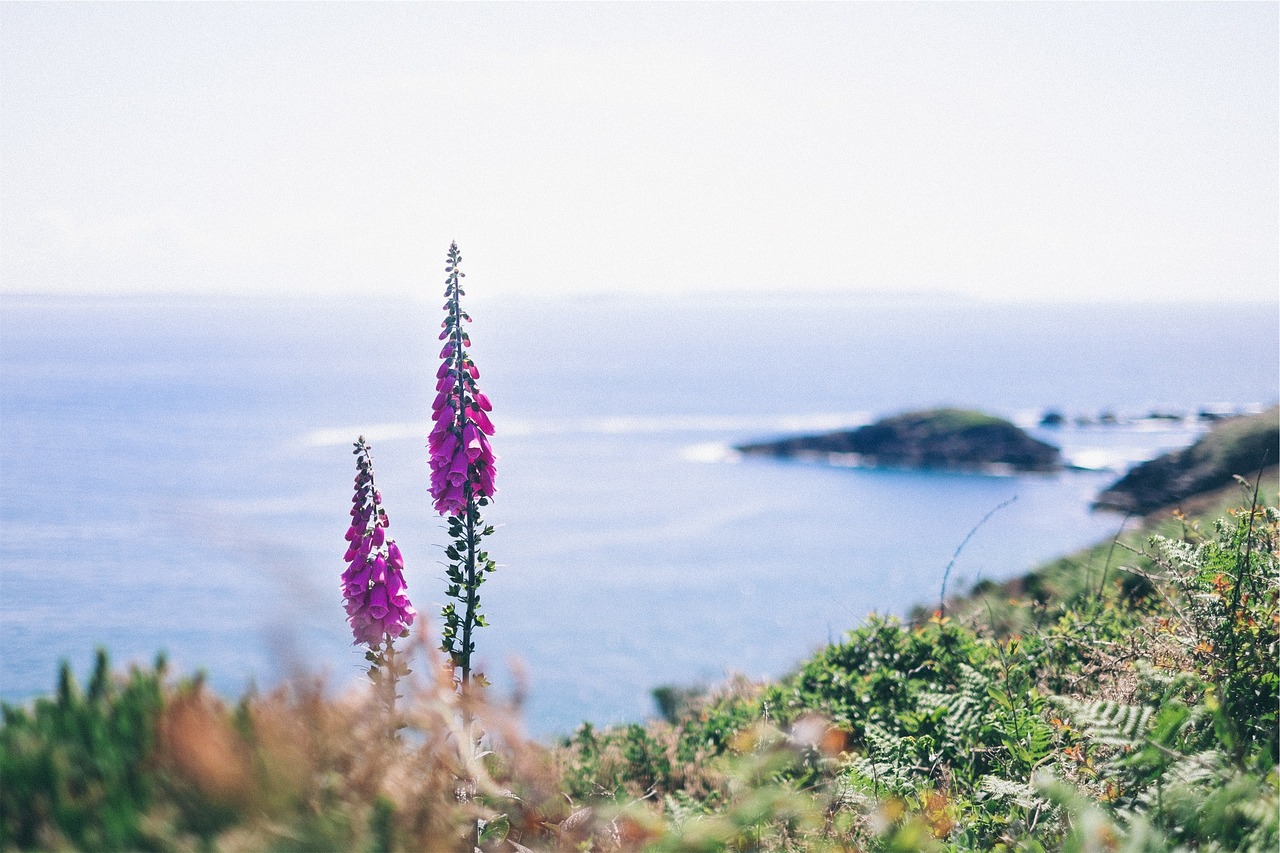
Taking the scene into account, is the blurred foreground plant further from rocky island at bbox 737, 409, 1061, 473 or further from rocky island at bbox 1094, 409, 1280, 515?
rocky island at bbox 737, 409, 1061, 473

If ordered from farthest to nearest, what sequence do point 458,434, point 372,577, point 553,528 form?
point 553,528 < point 458,434 < point 372,577

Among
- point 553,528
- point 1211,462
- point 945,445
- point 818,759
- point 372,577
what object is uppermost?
point 372,577

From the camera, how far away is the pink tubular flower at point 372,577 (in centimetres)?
509

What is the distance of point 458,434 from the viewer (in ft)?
17.7

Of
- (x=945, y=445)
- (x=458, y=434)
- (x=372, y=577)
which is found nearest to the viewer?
(x=372, y=577)

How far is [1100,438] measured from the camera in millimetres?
96688

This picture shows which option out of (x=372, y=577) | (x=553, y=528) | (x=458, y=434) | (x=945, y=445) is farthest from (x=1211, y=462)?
(x=945, y=445)

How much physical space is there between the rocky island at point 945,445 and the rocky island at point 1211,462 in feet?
120

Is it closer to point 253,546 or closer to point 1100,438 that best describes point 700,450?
point 1100,438

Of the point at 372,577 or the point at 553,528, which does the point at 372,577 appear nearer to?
the point at 372,577

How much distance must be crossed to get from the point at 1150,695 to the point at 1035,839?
3.16ft

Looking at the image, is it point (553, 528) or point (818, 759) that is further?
point (553, 528)

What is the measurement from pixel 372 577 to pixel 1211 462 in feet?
99.2

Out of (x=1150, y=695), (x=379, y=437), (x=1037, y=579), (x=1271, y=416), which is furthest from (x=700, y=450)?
(x=1150, y=695)
